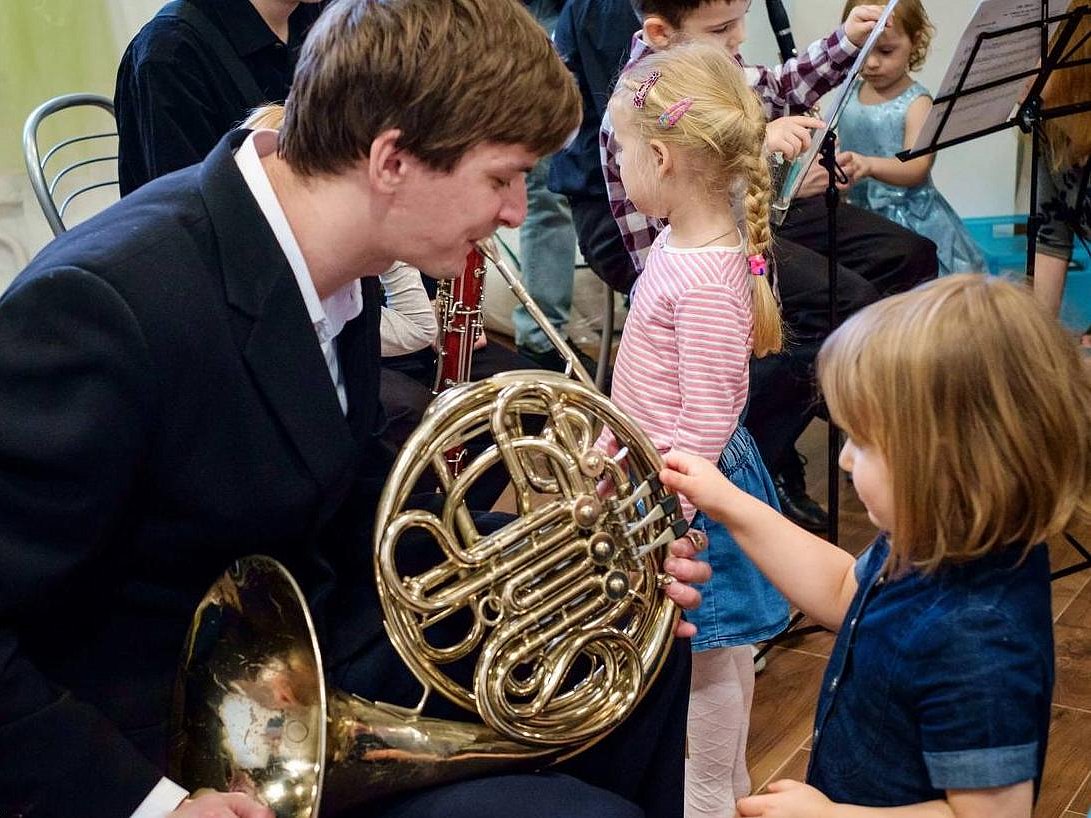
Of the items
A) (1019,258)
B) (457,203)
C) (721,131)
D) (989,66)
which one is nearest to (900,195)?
(1019,258)

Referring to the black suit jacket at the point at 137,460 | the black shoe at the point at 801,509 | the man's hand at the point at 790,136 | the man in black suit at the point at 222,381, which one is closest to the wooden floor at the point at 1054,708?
the black shoe at the point at 801,509

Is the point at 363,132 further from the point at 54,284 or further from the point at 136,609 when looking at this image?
the point at 136,609

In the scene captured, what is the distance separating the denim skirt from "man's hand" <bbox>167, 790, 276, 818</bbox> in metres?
0.78

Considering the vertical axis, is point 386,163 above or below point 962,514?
above

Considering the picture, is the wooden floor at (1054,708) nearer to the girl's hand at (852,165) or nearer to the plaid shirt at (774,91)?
the plaid shirt at (774,91)

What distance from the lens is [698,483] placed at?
1313mm

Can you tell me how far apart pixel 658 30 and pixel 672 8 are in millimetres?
41

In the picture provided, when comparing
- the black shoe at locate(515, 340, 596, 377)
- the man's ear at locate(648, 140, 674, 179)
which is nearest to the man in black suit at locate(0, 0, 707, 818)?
the man's ear at locate(648, 140, 674, 179)

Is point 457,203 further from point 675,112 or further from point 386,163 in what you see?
point 675,112

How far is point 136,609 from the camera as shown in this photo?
3.74 ft

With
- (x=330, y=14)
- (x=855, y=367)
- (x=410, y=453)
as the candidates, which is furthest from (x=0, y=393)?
(x=855, y=367)

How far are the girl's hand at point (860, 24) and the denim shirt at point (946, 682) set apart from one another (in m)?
1.47

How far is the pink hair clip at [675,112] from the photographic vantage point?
67.0 inches

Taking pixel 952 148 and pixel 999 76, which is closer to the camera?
pixel 999 76
